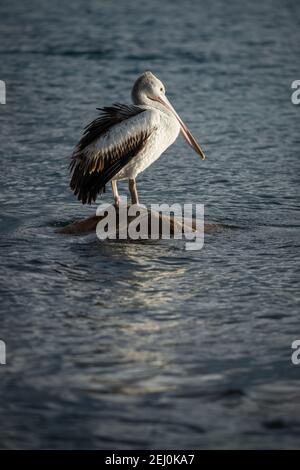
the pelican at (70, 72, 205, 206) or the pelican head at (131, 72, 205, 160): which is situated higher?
the pelican head at (131, 72, 205, 160)

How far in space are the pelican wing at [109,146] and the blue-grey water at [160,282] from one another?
514mm

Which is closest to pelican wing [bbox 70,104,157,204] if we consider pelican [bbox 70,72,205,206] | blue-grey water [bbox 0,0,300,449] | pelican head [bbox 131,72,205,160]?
pelican [bbox 70,72,205,206]

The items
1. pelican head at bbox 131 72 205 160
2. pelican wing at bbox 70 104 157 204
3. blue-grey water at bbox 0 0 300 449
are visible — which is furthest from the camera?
pelican head at bbox 131 72 205 160

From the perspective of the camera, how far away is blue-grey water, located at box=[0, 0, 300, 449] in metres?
4.69

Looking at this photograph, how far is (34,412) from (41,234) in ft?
11.0

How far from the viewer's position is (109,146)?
301 inches

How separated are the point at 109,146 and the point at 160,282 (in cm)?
147

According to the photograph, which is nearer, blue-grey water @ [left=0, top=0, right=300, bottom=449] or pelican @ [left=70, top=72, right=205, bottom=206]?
blue-grey water @ [left=0, top=0, right=300, bottom=449]

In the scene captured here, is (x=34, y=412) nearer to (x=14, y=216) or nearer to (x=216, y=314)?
(x=216, y=314)

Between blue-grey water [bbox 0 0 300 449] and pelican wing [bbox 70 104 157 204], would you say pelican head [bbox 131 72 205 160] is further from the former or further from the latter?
blue-grey water [bbox 0 0 300 449]

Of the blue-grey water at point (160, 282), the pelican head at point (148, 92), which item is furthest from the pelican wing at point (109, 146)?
the blue-grey water at point (160, 282)

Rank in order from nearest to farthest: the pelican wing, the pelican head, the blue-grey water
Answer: the blue-grey water
the pelican wing
the pelican head

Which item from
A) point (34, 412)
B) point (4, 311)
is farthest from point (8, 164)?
point (34, 412)

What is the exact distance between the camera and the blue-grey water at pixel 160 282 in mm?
4688
